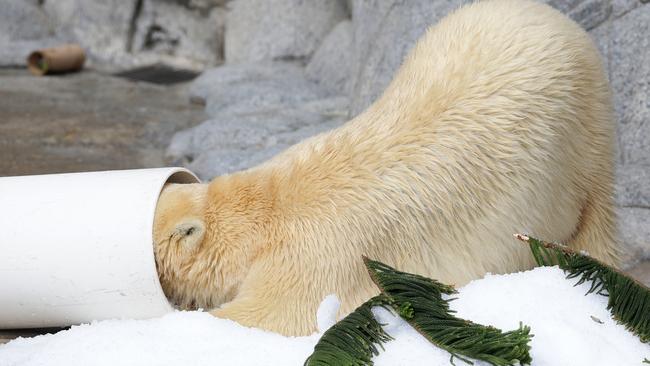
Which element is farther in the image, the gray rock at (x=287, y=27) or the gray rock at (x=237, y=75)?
the gray rock at (x=287, y=27)

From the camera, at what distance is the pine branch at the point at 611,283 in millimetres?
1327

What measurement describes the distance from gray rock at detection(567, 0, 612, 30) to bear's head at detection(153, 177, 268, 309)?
1.58m

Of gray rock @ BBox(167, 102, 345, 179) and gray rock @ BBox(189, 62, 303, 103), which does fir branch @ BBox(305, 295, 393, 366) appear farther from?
gray rock @ BBox(189, 62, 303, 103)

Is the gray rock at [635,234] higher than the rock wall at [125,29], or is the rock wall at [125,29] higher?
the gray rock at [635,234]

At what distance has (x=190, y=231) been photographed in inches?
63.0

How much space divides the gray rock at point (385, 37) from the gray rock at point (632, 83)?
0.77 m

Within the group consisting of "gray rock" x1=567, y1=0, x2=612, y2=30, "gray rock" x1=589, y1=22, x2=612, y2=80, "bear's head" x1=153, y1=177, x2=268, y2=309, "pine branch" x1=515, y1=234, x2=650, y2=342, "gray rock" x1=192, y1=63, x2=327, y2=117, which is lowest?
"gray rock" x1=192, y1=63, x2=327, y2=117

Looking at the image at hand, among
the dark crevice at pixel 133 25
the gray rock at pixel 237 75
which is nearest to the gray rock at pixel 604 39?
the gray rock at pixel 237 75

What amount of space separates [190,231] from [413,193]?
1.65ft

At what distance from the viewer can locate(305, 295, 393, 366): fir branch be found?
1194 millimetres

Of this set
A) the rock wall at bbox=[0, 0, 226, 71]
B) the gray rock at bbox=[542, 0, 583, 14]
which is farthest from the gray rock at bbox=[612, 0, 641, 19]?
the rock wall at bbox=[0, 0, 226, 71]

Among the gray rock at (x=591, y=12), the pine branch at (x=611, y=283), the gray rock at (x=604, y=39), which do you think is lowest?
the pine branch at (x=611, y=283)

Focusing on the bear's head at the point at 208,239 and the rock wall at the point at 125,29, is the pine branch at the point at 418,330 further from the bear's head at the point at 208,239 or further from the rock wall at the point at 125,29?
the rock wall at the point at 125,29

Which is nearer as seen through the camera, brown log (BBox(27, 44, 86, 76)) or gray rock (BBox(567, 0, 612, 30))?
gray rock (BBox(567, 0, 612, 30))
